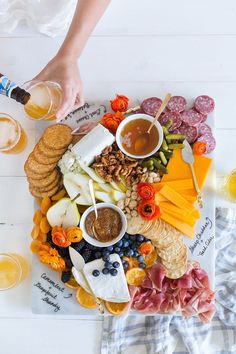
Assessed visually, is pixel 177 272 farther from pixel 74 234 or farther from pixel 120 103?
pixel 120 103

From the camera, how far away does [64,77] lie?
114cm

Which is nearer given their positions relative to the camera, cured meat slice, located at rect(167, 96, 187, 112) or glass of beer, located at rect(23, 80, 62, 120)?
glass of beer, located at rect(23, 80, 62, 120)

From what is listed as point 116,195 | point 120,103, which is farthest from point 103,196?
point 120,103

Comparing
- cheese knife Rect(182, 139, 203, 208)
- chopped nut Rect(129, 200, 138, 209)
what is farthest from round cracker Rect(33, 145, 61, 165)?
cheese knife Rect(182, 139, 203, 208)

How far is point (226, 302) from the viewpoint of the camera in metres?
1.30

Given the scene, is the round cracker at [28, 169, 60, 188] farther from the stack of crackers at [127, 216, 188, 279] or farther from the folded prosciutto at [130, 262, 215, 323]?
the folded prosciutto at [130, 262, 215, 323]

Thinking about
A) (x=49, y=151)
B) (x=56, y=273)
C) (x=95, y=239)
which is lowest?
(x=56, y=273)

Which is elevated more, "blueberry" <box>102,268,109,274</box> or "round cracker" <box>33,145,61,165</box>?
"round cracker" <box>33,145,61,165</box>

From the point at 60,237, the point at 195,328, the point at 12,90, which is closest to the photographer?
the point at 12,90

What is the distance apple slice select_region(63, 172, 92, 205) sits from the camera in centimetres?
121

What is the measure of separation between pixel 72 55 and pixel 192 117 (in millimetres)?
338

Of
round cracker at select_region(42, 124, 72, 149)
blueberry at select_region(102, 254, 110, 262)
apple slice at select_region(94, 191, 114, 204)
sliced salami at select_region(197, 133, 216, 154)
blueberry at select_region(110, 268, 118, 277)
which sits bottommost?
blueberry at select_region(110, 268, 118, 277)

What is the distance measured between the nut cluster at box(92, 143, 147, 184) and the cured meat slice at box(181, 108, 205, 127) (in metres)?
0.17

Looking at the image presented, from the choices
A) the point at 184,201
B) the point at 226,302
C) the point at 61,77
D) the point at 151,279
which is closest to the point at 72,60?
the point at 61,77
